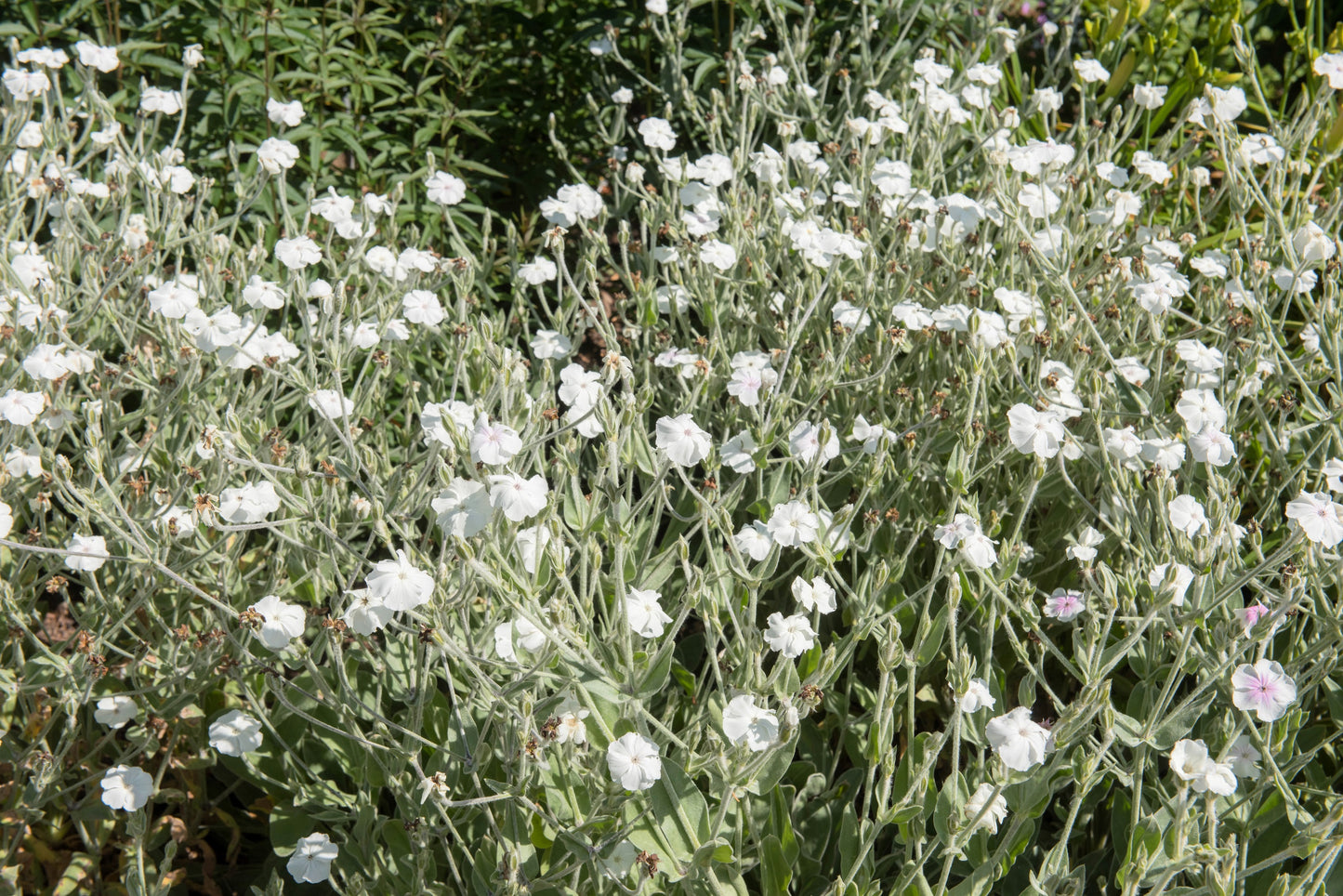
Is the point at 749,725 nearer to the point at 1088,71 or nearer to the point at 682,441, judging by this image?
the point at 682,441

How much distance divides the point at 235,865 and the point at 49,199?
1637 millimetres

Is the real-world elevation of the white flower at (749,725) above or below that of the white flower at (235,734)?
above

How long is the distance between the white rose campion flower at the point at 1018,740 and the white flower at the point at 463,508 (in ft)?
2.60

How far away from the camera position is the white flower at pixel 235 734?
6.40ft

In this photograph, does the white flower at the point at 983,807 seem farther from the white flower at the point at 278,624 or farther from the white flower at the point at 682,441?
the white flower at the point at 278,624

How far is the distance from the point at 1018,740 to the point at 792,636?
1.28 ft

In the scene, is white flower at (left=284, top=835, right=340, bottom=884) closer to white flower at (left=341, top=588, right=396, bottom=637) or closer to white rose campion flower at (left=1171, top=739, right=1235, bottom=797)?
white flower at (left=341, top=588, right=396, bottom=637)

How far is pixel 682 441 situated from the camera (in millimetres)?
1931

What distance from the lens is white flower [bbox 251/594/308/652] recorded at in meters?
1.78

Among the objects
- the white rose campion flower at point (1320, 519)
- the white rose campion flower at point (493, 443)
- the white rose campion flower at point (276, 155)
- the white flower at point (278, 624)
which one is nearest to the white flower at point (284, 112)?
the white rose campion flower at point (276, 155)

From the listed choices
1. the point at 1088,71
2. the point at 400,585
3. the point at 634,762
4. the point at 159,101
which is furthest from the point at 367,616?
the point at 1088,71

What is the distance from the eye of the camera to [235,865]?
237 centimetres

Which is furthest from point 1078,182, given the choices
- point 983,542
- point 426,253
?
point 426,253

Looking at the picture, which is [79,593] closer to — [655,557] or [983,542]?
[655,557]
